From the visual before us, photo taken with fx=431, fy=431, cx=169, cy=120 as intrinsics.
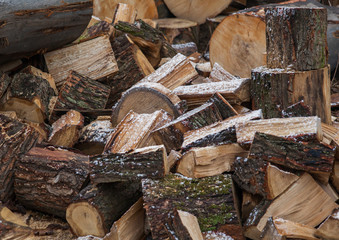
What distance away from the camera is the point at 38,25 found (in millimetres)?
3469

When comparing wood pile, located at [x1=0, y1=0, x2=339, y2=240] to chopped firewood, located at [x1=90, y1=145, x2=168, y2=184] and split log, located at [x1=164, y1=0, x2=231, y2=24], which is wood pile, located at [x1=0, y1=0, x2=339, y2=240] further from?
split log, located at [x1=164, y1=0, x2=231, y2=24]

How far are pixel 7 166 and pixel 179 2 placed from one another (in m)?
4.32

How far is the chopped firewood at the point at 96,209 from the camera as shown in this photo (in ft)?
7.83

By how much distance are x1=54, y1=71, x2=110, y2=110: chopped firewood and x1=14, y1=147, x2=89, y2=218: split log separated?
78cm

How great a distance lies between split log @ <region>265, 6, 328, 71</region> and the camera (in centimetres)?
265

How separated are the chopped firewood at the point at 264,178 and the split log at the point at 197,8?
440 cm

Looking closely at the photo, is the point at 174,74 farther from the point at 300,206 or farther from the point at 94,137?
the point at 300,206

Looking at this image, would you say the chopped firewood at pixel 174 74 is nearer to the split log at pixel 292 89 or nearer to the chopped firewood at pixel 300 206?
the split log at pixel 292 89

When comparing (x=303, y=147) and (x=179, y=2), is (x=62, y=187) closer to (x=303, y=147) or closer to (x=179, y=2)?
(x=303, y=147)

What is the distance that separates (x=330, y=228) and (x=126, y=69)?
2.43m

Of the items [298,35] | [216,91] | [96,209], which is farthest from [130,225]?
[298,35]

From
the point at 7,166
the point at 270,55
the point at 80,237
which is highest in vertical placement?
the point at 270,55

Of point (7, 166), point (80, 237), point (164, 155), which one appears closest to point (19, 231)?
point (80, 237)

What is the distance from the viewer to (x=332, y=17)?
16.5 feet
